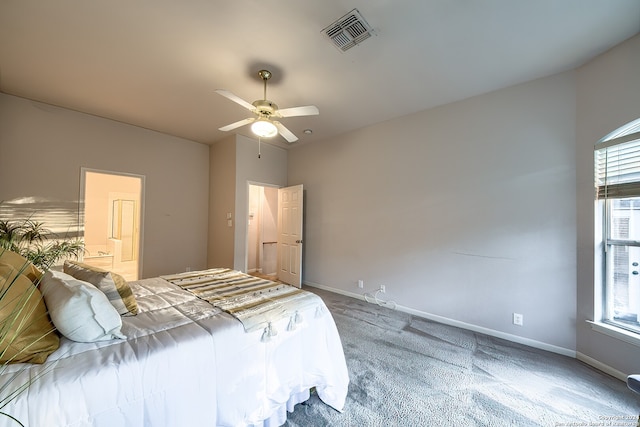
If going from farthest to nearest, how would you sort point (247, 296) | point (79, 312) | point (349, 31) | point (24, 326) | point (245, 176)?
point (245, 176) < point (349, 31) < point (247, 296) < point (79, 312) < point (24, 326)

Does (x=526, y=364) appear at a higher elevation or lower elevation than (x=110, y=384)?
lower

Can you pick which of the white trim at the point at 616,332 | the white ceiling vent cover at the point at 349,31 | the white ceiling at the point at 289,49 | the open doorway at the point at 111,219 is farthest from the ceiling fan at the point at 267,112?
the open doorway at the point at 111,219

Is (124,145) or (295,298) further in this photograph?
(124,145)

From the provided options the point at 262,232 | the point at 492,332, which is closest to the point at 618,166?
the point at 492,332

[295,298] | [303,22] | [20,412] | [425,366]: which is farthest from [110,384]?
[303,22]

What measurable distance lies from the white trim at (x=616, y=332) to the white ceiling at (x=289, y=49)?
249 centimetres

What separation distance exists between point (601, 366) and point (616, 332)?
14.6 inches

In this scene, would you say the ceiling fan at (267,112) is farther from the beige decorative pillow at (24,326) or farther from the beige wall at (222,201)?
the beige wall at (222,201)

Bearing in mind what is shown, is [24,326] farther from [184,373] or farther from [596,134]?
[596,134]

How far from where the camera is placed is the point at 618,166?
7.09 ft

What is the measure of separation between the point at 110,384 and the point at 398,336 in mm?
2627

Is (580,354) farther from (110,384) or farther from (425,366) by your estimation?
(110,384)

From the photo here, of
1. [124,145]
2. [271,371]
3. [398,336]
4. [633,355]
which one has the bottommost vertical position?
[398,336]

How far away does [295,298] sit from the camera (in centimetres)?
186
